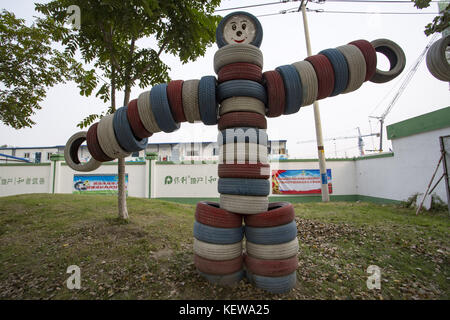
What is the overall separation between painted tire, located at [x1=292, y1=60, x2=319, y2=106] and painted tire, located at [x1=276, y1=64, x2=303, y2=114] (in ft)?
0.16

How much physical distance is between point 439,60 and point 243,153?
2.92m

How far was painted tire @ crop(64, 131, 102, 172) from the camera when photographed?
111 inches

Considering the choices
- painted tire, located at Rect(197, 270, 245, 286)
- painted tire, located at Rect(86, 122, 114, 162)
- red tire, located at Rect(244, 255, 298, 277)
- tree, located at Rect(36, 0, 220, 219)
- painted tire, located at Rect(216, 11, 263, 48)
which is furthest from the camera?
tree, located at Rect(36, 0, 220, 219)

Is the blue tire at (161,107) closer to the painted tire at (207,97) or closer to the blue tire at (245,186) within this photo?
the painted tire at (207,97)

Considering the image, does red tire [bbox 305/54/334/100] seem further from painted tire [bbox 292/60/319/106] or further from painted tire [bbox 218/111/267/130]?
painted tire [bbox 218/111/267/130]

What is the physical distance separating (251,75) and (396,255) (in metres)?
4.01

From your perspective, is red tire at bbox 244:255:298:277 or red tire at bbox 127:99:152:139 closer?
red tire at bbox 244:255:298:277

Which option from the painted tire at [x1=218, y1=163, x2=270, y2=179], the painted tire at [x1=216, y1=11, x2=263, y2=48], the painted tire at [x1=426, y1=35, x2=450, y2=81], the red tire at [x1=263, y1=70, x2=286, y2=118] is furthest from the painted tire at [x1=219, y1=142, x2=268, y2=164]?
the painted tire at [x1=426, y1=35, x2=450, y2=81]

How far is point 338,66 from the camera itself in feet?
8.35

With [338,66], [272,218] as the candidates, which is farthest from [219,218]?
[338,66]

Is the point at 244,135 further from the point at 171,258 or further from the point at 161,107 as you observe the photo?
the point at 171,258

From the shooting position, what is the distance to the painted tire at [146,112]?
8.60ft
